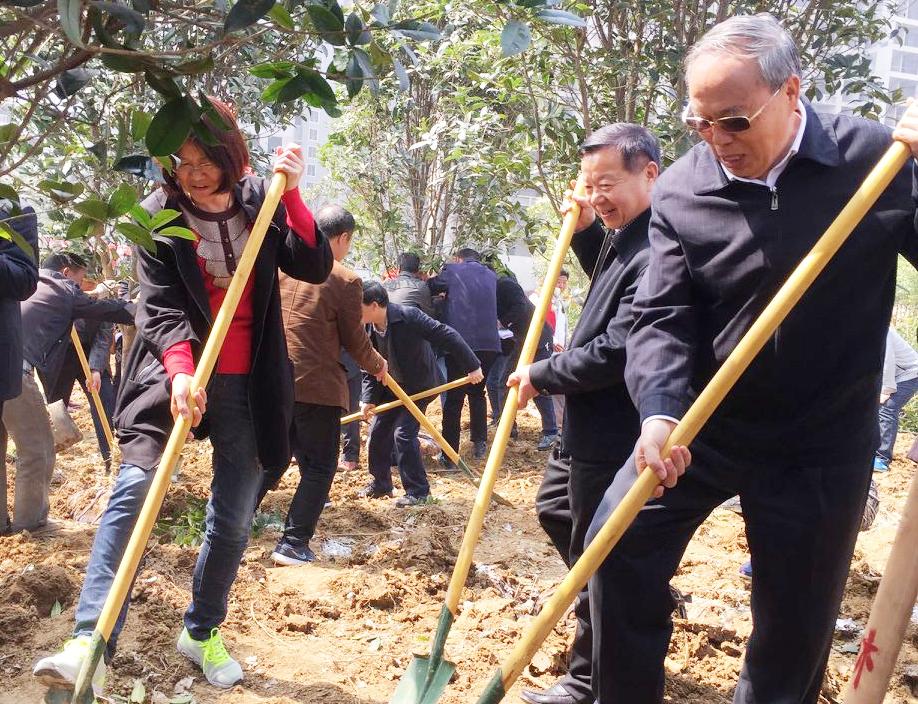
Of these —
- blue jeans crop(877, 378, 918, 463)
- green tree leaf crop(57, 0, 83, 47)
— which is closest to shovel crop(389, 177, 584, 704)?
green tree leaf crop(57, 0, 83, 47)

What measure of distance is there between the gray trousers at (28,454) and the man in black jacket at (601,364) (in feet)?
11.4

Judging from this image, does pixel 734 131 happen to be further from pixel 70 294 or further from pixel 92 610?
pixel 70 294

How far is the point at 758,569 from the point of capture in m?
2.55

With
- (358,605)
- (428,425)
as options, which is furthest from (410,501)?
(358,605)

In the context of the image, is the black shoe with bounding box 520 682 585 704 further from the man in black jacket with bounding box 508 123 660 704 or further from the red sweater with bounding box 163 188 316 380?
the red sweater with bounding box 163 188 316 380

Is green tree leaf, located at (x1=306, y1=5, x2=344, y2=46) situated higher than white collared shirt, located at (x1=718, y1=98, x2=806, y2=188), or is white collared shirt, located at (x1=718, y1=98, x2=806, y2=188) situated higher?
green tree leaf, located at (x1=306, y1=5, x2=344, y2=46)

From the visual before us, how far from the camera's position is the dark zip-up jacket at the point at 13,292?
3803 millimetres

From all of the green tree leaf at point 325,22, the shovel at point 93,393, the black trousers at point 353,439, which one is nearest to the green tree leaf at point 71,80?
the green tree leaf at point 325,22

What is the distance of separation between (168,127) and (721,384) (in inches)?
54.2

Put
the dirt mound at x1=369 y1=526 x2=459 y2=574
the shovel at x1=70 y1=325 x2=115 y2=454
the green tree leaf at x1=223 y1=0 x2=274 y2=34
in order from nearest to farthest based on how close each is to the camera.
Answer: the green tree leaf at x1=223 y1=0 x2=274 y2=34 → the dirt mound at x1=369 y1=526 x2=459 y2=574 → the shovel at x1=70 y1=325 x2=115 y2=454

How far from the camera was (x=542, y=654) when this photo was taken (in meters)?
3.93

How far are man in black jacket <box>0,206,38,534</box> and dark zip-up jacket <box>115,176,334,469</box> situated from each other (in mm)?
648

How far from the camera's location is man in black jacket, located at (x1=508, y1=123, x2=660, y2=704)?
3.18 m

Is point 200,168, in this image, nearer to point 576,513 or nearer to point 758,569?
point 576,513
